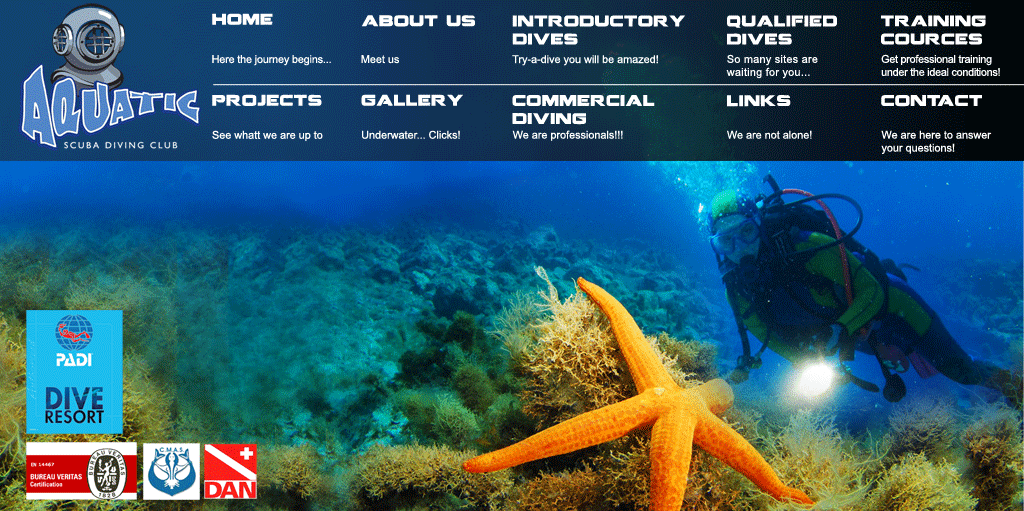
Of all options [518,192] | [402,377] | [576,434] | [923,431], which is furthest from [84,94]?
[923,431]

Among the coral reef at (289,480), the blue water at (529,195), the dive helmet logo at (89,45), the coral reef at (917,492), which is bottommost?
the coral reef at (289,480)

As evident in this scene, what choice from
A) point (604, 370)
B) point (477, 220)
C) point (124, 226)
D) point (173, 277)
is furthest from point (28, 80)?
point (604, 370)

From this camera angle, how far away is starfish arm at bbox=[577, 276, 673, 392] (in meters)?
1.94

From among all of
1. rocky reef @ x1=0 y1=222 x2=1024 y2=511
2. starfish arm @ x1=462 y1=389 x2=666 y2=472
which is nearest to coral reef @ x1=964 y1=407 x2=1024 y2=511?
rocky reef @ x1=0 y1=222 x2=1024 y2=511

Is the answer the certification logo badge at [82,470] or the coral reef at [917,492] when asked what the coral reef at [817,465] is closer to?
the coral reef at [917,492]

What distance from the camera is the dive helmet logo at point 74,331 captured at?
2.62 meters

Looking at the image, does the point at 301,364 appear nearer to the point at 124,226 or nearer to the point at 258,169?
the point at 258,169

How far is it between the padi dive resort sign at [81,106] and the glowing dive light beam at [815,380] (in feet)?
16.9

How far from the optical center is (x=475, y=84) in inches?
106

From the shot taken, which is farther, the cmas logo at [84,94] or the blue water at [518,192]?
the blue water at [518,192]

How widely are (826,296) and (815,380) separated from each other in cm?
75

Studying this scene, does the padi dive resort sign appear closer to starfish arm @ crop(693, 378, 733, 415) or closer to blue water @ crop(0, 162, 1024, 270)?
blue water @ crop(0, 162, 1024, 270)

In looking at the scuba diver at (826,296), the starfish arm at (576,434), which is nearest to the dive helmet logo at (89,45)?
the starfish arm at (576,434)

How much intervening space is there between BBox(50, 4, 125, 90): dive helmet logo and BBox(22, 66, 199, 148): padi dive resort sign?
0.05 metres
